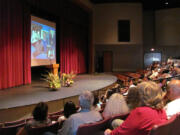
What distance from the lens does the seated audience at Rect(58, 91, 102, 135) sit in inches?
73.5

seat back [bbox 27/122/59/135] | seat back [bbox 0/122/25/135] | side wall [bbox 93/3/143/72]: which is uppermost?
side wall [bbox 93/3/143/72]

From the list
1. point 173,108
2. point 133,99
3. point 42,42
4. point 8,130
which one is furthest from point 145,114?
point 42,42

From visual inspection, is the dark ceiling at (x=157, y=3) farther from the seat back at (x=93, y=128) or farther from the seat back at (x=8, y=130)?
the seat back at (x=93, y=128)

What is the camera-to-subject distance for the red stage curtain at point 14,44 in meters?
5.90

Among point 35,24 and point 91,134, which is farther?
point 35,24

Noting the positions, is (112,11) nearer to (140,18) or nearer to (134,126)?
(140,18)

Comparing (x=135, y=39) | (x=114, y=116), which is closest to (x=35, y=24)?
(x=114, y=116)

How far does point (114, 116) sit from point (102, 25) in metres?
11.7

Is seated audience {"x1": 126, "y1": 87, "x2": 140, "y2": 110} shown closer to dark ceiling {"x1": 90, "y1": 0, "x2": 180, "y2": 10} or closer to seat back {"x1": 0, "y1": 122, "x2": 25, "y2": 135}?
seat back {"x1": 0, "y1": 122, "x2": 25, "y2": 135}

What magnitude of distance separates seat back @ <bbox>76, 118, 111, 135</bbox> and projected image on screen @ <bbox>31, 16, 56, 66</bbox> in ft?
19.5

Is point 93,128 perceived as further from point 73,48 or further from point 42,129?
point 73,48

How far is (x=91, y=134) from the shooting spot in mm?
1805

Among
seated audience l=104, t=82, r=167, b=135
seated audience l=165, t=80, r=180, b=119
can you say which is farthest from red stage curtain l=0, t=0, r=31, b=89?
seated audience l=104, t=82, r=167, b=135

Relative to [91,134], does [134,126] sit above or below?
above
